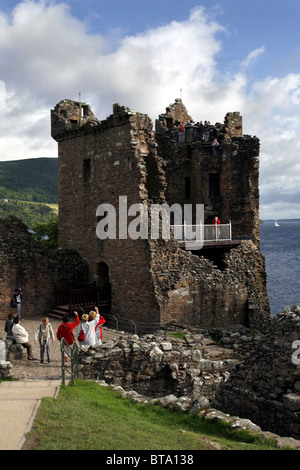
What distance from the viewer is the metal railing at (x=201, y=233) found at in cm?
2554

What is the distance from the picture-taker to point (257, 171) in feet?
102

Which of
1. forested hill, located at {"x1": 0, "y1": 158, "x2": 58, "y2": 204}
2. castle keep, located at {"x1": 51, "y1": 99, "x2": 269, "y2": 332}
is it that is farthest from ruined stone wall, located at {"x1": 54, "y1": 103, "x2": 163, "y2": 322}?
forested hill, located at {"x1": 0, "y1": 158, "x2": 58, "y2": 204}

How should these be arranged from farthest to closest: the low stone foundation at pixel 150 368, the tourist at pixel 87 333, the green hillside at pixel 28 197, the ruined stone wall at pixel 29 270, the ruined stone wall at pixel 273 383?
the green hillside at pixel 28 197 < the ruined stone wall at pixel 29 270 < the tourist at pixel 87 333 < the low stone foundation at pixel 150 368 < the ruined stone wall at pixel 273 383

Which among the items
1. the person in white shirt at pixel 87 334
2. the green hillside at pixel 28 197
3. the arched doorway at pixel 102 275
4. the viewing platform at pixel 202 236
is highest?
the green hillside at pixel 28 197

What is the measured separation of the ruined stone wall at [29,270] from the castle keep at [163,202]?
5.28ft

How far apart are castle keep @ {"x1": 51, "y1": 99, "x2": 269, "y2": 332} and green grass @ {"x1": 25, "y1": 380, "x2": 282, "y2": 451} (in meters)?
10.6

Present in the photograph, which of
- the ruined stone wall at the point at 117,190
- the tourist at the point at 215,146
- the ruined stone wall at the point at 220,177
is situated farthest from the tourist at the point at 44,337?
the tourist at the point at 215,146

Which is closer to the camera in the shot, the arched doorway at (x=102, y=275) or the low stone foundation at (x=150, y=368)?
the low stone foundation at (x=150, y=368)

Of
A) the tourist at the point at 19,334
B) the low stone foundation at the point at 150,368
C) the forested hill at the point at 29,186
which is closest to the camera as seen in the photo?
the low stone foundation at the point at 150,368

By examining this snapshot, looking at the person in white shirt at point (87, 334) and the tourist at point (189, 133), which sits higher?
the tourist at point (189, 133)

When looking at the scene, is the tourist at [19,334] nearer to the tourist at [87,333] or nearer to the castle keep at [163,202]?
the tourist at [87,333]

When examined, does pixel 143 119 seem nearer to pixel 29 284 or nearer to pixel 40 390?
pixel 29 284

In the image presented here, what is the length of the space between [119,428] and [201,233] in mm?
17394

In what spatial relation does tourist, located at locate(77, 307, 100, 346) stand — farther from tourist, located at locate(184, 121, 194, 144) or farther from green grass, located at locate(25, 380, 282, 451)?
tourist, located at locate(184, 121, 194, 144)
